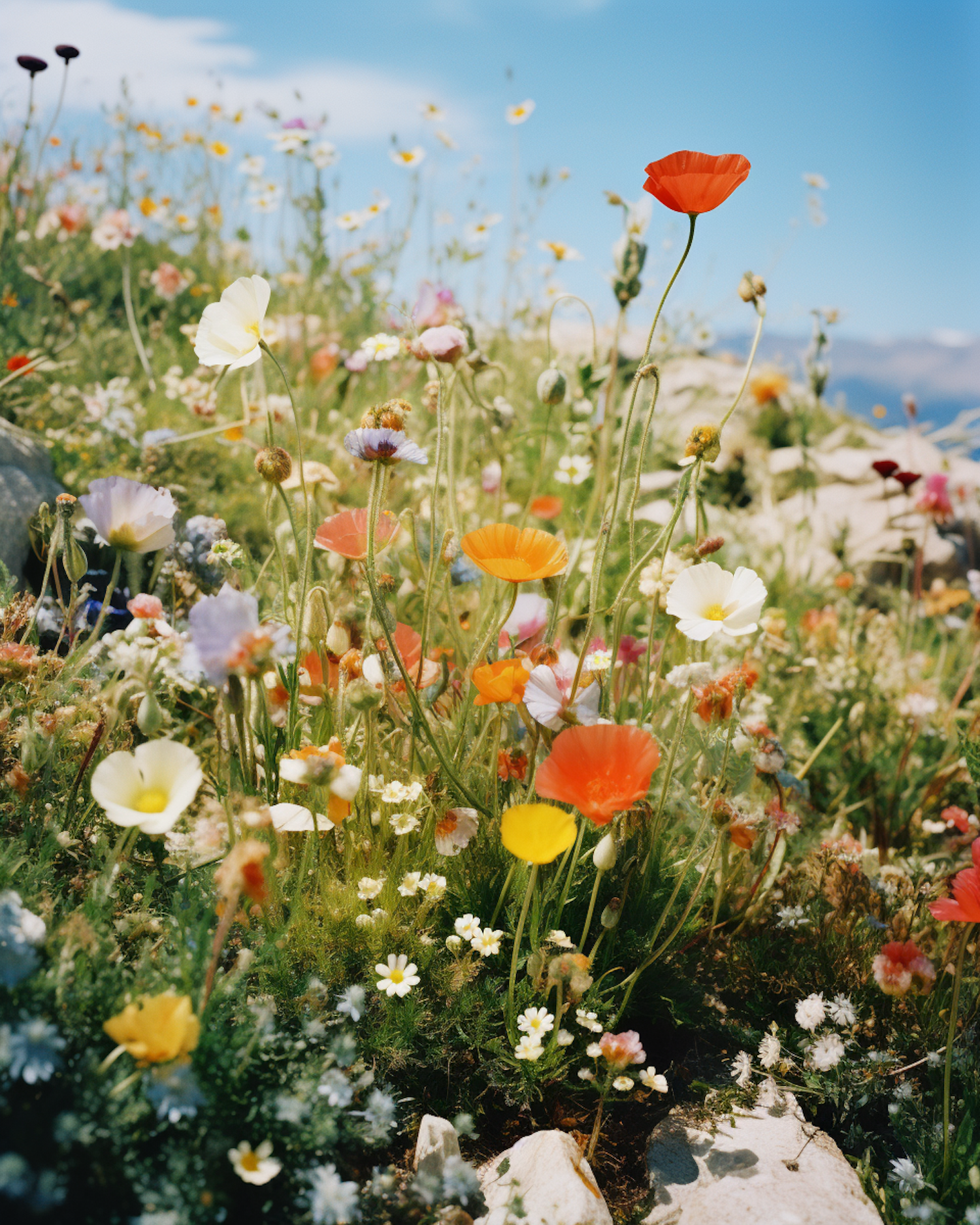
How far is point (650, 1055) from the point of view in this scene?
145 cm

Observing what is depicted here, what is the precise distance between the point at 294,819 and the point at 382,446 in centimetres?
55

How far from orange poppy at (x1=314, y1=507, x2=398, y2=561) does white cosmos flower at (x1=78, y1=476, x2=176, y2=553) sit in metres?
0.25

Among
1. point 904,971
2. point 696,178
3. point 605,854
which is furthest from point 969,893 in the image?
point 696,178

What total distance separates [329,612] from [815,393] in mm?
2037

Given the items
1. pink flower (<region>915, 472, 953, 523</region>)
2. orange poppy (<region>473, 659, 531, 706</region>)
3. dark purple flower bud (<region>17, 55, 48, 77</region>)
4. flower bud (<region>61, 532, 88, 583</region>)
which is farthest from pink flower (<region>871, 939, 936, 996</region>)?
dark purple flower bud (<region>17, 55, 48, 77</region>)

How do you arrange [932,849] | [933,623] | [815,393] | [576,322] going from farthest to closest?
[576,322], [933,623], [815,393], [932,849]

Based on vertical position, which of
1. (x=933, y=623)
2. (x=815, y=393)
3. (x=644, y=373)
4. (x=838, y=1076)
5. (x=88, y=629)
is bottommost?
(x=933, y=623)

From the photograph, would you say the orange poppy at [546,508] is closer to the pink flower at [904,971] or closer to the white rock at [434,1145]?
the pink flower at [904,971]

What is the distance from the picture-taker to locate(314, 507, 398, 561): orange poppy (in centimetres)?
145

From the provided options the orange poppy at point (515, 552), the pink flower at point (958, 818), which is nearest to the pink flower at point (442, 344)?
the orange poppy at point (515, 552)

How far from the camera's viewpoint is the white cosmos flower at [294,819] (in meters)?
1.27

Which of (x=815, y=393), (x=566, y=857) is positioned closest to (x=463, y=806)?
(x=566, y=857)

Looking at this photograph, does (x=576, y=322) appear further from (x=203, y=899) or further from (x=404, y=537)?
(x=203, y=899)

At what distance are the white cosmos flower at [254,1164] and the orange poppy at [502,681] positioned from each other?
2.05 ft
